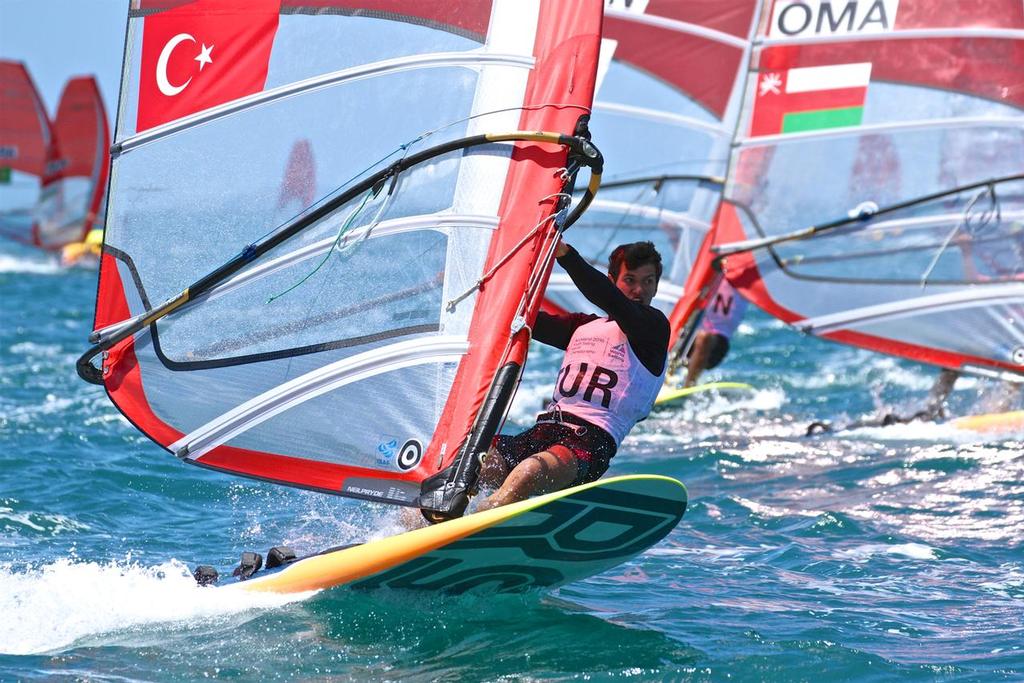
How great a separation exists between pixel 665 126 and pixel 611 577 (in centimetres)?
610

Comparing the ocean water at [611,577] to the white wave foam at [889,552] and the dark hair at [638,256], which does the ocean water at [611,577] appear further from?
the dark hair at [638,256]

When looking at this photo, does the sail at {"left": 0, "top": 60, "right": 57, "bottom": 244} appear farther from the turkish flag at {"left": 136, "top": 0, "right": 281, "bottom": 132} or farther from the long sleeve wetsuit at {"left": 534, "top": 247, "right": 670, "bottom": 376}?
the long sleeve wetsuit at {"left": 534, "top": 247, "right": 670, "bottom": 376}

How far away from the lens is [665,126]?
11.0 metres

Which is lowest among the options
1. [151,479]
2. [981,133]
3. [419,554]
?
[151,479]

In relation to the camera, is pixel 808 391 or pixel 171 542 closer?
pixel 171 542

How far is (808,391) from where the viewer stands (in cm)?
1118

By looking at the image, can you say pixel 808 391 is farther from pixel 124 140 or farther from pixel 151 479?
pixel 124 140

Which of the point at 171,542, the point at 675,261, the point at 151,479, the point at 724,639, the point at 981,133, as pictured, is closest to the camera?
the point at 724,639

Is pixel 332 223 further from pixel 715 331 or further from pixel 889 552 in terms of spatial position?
pixel 715 331

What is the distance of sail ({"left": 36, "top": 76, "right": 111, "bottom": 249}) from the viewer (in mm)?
22938

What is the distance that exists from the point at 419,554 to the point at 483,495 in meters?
0.65

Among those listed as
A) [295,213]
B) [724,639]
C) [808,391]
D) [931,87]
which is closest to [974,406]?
[808,391]

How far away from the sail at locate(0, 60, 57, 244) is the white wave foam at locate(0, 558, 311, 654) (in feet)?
63.6

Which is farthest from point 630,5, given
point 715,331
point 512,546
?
point 512,546
